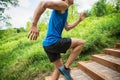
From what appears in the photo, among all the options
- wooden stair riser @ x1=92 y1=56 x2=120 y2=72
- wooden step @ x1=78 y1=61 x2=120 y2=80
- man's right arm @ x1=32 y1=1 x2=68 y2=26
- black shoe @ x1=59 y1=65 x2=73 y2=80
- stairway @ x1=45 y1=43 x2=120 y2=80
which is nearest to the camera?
man's right arm @ x1=32 y1=1 x2=68 y2=26

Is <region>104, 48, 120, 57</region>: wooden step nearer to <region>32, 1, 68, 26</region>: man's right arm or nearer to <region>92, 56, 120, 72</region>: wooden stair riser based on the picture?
<region>92, 56, 120, 72</region>: wooden stair riser

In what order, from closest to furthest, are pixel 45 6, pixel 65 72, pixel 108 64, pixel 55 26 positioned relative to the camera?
pixel 45 6 < pixel 55 26 < pixel 65 72 < pixel 108 64

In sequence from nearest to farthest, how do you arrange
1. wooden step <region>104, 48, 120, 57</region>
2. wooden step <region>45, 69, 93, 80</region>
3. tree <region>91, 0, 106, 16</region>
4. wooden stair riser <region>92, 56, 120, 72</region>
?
wooden stair riser <region>92, 56, 120, 72</region>, wooden step <region>45, 69, 93, 80</region>, wooden step <region>104, 48, 120, 57</region>, tree <region>91, 0, 106, 16</region>

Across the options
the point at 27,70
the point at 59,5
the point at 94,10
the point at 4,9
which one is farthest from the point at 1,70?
the point at 94,10

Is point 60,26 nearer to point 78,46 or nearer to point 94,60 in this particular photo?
point 78,46

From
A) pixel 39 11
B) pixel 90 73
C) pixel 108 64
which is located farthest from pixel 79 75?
pixel 39 11

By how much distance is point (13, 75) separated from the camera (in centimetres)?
865

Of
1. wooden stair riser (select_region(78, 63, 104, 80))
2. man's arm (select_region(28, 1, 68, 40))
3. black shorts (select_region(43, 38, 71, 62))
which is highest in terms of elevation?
man's arm (select_region(28, 1, 68, 40))

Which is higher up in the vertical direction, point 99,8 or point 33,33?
point 99,8

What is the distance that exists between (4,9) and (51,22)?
996 cm

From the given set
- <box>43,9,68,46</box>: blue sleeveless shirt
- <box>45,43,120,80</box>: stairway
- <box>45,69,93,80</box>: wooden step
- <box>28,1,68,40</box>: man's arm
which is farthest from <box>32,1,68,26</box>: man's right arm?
<box>45,69,93,80</box>: wooden step

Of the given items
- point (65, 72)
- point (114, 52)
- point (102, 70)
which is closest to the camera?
point (65, 72)

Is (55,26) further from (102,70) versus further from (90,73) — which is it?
(102,70)

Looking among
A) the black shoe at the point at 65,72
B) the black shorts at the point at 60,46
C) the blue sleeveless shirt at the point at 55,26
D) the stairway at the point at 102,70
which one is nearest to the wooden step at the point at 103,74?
the stairway at the point at 102,70
